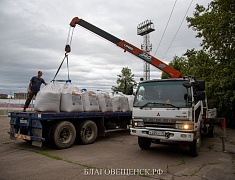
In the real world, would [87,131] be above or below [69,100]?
below

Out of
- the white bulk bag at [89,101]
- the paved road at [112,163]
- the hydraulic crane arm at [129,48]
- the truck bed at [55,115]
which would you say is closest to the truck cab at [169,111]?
the paved road at [112,163]

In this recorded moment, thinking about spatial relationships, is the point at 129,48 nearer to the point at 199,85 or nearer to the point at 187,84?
the point at 199,85

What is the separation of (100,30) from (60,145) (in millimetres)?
6737

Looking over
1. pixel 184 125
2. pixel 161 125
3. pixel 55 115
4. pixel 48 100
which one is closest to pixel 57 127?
pixel 55 115

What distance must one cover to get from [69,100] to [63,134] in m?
1.14

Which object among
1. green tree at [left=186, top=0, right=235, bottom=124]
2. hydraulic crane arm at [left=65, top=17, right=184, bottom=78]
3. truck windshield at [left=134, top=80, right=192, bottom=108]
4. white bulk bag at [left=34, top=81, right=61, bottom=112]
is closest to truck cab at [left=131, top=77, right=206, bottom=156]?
truck windshield at [left=134, top=80, right=192, bottom=108]

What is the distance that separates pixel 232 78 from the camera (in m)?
11.1

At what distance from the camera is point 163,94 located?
5.67 meters

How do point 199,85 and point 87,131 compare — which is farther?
point 87,131

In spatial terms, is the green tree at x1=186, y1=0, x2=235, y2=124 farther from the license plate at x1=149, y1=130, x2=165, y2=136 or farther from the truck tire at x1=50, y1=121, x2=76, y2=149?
the truck tire at x1=50, y1=121, x2=76, y2=149

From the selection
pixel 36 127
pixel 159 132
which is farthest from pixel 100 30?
pixel 159 132

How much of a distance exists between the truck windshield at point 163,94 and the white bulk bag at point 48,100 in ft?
8.53

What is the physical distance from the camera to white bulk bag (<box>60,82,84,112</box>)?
6695 mm

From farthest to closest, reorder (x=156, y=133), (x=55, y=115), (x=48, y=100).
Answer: (x=48, y=100)
(x=55, y=115)
(x=156, y=133)
